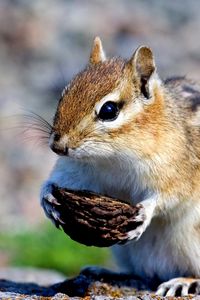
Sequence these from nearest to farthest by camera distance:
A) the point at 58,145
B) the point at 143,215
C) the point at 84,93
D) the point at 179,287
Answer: the point at 58,145, the point at 84,93, the point at 143,215, the point at 179,287

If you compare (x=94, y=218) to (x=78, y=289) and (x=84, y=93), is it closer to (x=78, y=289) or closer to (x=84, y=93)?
(x=78, y=289)

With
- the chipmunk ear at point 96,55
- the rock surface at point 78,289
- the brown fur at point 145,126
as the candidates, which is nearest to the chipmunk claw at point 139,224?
the brown fur at point 145,126

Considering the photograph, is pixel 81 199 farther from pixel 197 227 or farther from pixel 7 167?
pixel 7 167

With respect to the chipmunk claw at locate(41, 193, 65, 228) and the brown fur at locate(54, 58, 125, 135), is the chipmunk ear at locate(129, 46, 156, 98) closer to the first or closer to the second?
the brown fur at locate(54, 58, 125, 135)

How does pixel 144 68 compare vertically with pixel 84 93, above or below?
above

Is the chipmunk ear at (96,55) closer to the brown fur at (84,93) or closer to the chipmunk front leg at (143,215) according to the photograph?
the brown fur at (84,93)

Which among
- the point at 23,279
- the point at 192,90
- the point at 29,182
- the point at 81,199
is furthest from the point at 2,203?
the point at 81,199

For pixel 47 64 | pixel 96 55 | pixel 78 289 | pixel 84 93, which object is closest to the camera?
pixel 84 93

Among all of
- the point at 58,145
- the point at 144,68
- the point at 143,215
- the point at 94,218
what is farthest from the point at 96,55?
the point at 94,218
